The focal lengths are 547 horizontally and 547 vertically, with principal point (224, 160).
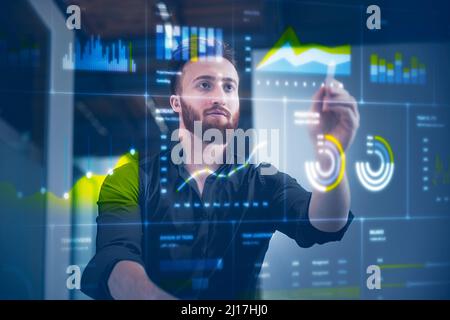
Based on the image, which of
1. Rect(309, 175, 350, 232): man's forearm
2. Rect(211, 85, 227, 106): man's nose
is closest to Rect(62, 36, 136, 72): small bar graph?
Rect(211, 85, 227, 106): man's nose

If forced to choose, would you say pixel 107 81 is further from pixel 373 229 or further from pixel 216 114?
pixel 373 229

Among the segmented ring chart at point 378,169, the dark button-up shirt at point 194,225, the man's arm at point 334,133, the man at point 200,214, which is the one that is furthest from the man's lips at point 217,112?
the segmented ring chart at point 378,169

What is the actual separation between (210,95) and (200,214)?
0.31m

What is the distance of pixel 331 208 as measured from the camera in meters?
1.50

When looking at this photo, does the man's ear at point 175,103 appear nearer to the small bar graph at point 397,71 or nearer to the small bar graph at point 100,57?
the small bar graph at point 100,57

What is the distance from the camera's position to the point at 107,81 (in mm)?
1398

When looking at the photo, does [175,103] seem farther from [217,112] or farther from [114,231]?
[114,231]

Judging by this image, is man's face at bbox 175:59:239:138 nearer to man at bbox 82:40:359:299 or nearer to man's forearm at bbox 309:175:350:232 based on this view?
man at bbox 82:40:359:299

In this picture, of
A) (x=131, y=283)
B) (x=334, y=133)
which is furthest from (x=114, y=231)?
(x=334, y=133)

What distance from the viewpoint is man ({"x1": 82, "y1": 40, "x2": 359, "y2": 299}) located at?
1.40 meters

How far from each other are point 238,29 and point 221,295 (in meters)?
0.71

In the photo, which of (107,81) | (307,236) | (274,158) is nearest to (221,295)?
(307,236)

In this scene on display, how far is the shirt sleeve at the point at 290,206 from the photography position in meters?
1.48
